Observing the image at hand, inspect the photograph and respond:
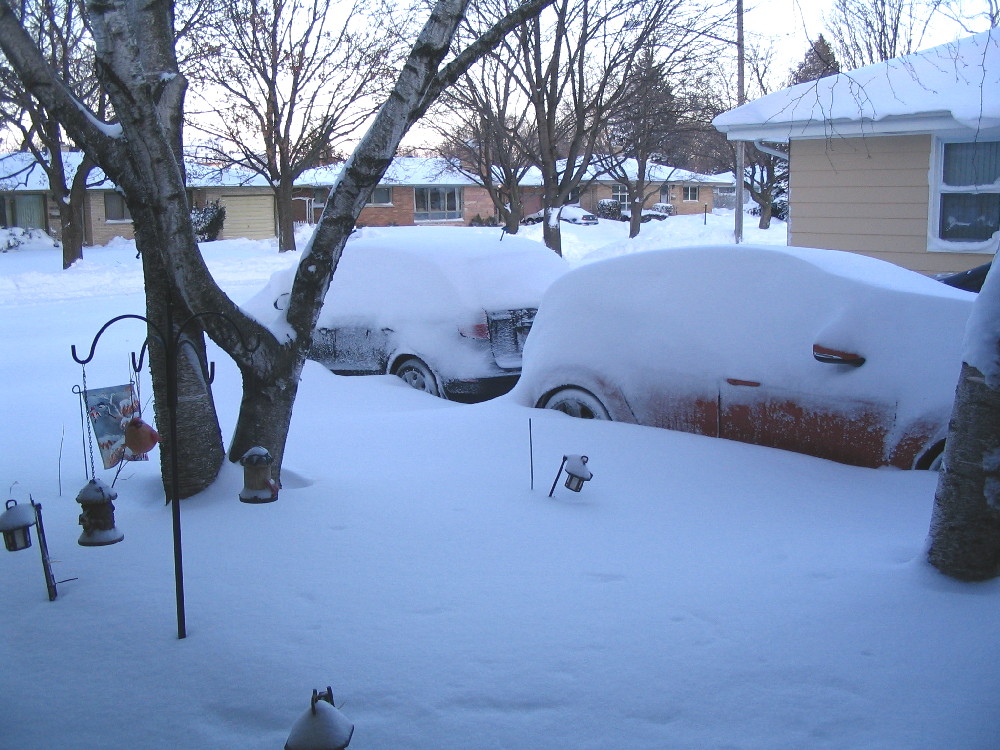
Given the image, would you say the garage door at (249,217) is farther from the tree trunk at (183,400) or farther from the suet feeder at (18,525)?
the suet feeder at (18,525)

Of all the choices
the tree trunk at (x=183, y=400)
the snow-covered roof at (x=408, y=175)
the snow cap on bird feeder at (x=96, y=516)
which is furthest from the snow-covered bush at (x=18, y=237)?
the snow cap on bird feeder at (x=96, y=516)

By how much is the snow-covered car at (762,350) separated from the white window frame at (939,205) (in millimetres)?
5101

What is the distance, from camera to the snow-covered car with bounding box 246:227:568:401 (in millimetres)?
8367

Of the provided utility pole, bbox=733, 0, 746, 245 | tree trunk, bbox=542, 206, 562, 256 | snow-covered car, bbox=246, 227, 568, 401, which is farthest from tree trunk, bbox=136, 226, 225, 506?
tree trunk, bbox=542, 206, 562, 256

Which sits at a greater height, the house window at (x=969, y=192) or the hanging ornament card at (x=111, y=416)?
the house window at (x=969, y=192)

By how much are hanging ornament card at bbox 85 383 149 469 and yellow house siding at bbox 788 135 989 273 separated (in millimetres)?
8683

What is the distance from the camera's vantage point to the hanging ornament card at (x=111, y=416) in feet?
13.7

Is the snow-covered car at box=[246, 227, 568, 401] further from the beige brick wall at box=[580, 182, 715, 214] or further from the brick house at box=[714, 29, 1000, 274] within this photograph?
the beige brick wall at box=[580, 182, 715, 214]

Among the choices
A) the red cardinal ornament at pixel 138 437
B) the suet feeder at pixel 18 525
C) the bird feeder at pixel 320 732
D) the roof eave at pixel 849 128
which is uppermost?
the roof eave at pixel 849 128

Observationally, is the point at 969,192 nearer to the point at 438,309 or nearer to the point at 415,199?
the point at 438,309

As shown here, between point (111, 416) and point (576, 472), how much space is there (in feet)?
7.14

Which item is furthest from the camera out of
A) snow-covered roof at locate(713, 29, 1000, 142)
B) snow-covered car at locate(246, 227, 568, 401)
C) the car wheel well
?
snow-covered roof at locate(713, 29, 1000, 142)

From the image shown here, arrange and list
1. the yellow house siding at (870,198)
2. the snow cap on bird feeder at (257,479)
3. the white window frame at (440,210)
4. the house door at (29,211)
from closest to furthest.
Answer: the snow cap on bird feeder at (257,479)
the yellow house siding at (870,198)
the house door at (29,211)
the white window frame at (440,210)

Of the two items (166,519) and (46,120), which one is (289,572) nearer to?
(166,519)
